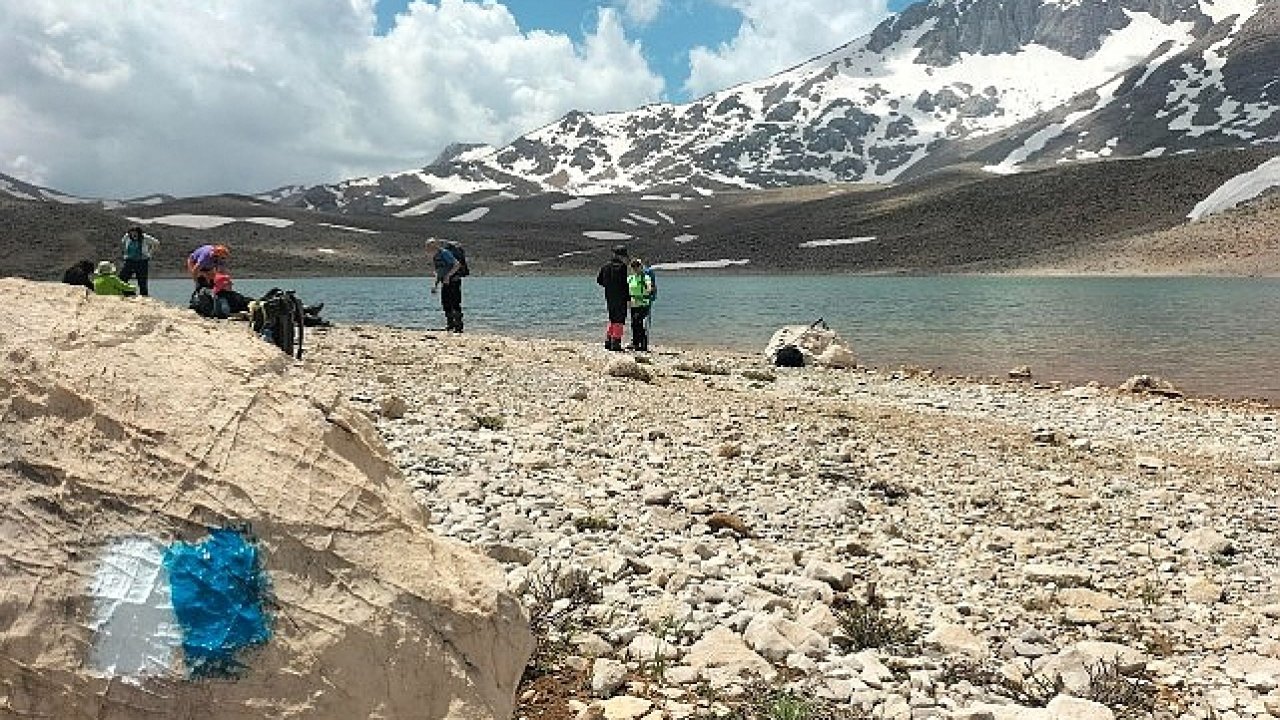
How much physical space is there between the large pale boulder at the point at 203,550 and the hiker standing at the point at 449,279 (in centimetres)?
2020

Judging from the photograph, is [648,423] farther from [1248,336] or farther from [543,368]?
[1248,336]

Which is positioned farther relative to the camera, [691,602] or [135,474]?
[691,602]

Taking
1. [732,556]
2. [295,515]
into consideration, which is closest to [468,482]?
[732,556]

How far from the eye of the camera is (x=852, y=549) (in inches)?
310

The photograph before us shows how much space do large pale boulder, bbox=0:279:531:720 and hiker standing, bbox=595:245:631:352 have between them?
18.0 meters

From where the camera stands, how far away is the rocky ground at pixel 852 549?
5.35m

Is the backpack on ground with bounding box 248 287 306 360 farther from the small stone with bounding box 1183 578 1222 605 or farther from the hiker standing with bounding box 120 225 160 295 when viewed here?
the hiker standing with bounding box 120 225 160 295

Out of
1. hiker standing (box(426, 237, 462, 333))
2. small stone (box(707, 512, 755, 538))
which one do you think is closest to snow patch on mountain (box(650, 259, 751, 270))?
hiker standing (box(426, 237, 462, 333))

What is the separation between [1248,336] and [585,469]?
29.8m

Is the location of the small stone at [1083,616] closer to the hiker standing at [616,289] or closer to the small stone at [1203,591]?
the small stone at [1203,591]

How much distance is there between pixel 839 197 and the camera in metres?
174

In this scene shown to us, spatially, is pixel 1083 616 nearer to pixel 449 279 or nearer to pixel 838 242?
pixel 449 279

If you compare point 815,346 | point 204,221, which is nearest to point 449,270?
point 815,346

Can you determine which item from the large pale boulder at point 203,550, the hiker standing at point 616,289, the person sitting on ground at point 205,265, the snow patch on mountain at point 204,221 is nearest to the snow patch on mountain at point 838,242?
the snow patch on mountain at point 204,221
